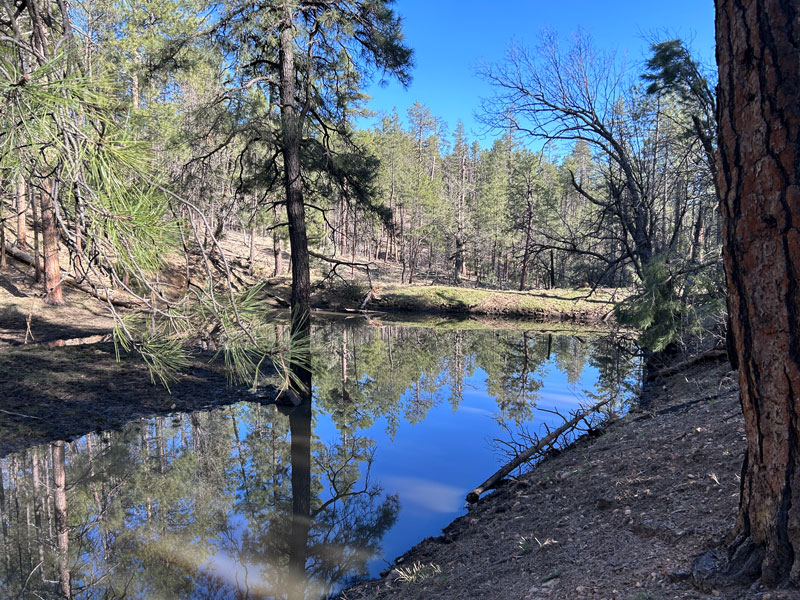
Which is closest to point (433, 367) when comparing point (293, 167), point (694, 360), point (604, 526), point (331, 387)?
point (331, 387)

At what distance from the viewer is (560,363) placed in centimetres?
1395

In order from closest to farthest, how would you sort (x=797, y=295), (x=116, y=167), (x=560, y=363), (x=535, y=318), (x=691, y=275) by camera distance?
(x=797, y=295) < (x=116, y=167) < (x=691, y=275) < (x=560, y=363) < (x=535, y=318)

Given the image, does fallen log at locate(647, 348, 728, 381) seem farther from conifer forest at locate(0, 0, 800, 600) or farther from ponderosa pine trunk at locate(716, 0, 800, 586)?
ponderosa pine trunk at locate(716, 0, 800, 586)

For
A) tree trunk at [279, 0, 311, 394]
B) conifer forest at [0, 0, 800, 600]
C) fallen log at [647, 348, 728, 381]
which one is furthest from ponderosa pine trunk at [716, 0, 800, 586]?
fallen log at [647, 348, 728, 381]

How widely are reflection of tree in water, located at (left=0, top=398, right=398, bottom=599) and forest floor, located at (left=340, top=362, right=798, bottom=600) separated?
34.3 inches

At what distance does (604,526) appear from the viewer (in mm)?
3213

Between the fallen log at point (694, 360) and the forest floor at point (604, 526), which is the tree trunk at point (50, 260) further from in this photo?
the fallen log at point (694, 360)

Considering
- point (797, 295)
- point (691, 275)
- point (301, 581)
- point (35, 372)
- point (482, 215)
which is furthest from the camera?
point (482, 215)

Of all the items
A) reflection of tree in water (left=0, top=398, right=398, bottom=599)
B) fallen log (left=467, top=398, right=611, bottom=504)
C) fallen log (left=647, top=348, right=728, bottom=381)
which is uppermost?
fallen log (left=647, top=348, right=728, bottom=381)

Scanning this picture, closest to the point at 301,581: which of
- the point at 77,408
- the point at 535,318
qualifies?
the point at 77,408

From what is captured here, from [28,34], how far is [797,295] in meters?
3.96

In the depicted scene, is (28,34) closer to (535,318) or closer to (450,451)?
(450,451)

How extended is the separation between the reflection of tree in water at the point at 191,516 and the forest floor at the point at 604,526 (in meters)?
0.87

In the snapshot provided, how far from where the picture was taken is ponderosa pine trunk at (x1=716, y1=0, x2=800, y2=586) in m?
1.83
